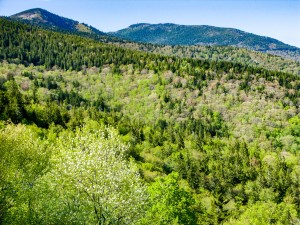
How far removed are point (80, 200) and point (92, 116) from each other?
151693 mm

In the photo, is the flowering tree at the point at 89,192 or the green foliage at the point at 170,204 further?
the green foliage at the point at 170,204

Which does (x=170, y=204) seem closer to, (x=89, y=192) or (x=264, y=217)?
(x=89, y=192)

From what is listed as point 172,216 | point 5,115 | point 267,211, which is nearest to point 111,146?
point 172,216

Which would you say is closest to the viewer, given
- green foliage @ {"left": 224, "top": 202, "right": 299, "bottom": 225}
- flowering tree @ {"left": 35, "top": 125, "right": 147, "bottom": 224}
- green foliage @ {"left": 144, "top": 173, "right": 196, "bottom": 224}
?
flowering tree @ {"left": 35, "top": 125, "right": 147, "bottom": 224}

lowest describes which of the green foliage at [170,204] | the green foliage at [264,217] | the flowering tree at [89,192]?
the green foliage at [264,217]

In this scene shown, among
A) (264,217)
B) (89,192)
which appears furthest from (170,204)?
(264,217)

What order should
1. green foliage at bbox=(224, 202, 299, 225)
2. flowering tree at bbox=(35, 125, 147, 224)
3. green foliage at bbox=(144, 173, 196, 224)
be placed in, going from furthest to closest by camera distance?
green foliage at bbox=(224, 202, 299, 225), green foliage at bbox=(144, 173, 196, 224), flowering tree at bbox=(35, 125, 147, 224)

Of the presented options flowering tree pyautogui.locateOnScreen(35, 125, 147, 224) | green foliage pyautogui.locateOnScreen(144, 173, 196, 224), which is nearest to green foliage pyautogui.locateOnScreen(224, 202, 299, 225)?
green foliage pyautogui.locateOnScreen(144, 173, 196, 224)

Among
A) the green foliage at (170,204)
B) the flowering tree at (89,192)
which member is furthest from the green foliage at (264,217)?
the flowering tree at (89,192)

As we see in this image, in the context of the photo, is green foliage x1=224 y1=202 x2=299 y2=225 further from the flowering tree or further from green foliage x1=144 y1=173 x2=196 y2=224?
the flowering tree

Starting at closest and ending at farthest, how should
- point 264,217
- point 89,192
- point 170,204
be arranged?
point 89,192
point 170,204
point 264,217

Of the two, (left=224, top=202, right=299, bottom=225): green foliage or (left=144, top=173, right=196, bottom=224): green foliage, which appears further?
(left=224, top=202, right=299, bottom=225): green foliage

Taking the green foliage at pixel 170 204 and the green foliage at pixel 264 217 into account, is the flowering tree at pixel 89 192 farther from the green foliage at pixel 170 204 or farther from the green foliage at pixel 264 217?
the green foliage at pixel 264 217

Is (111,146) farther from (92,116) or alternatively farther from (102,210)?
(92,116)
